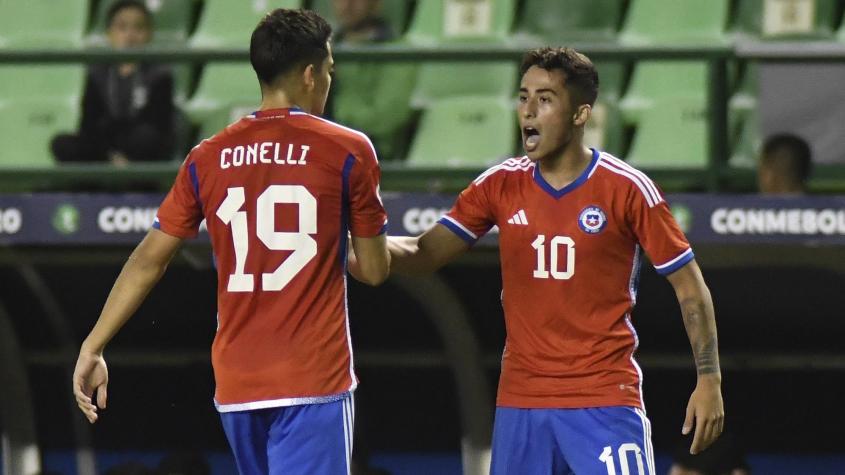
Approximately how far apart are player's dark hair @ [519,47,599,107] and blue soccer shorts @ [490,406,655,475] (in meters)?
0.97

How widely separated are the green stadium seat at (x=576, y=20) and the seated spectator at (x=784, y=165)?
1.93m

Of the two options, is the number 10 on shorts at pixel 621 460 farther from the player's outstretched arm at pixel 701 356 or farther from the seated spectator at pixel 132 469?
the seated spectator at pixel 132 469

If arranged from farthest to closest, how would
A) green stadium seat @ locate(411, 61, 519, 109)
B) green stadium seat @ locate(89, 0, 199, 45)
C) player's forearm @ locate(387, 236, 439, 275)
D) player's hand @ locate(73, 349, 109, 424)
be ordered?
green stadium seat @ locate(89, 0, 199, 45), green stadium seat @ locate(411, 61, 519, 109), player's forearm @ locate(387, 236, 439, 275), player's hand @ locate(73, 349, 109, 424)

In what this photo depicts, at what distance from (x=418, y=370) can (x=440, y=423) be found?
331mm

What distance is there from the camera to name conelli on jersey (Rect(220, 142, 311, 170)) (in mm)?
4367

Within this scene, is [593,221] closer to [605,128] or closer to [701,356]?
[701,356]

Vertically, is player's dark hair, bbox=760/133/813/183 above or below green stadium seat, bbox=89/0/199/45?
below

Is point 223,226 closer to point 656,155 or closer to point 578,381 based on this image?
point 578,381

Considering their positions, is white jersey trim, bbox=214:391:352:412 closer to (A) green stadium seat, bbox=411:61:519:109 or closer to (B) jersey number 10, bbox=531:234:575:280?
(B) jersey number 10, bbox=531:234:575:280

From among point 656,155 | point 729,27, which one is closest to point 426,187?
point 656,155

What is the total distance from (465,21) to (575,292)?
14.1 feet

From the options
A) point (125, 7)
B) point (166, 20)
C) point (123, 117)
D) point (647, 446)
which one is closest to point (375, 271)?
point (647, 446)

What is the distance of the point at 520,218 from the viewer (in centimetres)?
494

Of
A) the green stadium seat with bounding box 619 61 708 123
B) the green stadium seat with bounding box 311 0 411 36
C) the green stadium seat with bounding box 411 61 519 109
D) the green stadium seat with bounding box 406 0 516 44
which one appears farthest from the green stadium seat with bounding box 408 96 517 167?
the green stadium seat with bounding box 311 0 411 36
